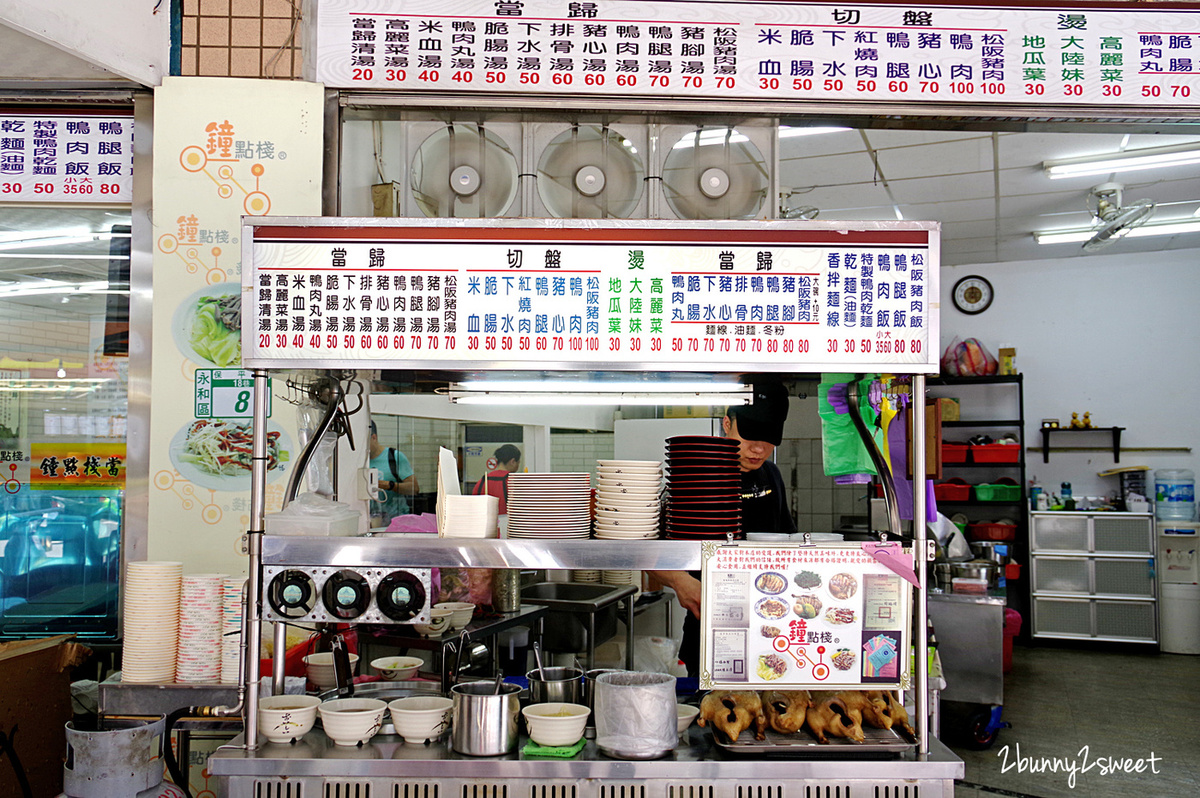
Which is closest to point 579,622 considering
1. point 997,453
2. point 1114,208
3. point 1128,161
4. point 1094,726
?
point 1094,726

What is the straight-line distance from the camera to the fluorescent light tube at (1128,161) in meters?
6.04

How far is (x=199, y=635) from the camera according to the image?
9.00 feet

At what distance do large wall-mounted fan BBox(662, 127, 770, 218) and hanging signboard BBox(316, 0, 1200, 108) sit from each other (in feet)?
0.68

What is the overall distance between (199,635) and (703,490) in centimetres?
177

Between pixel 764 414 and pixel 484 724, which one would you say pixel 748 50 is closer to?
pixel 764 414

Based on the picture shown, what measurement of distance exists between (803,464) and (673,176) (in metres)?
7.41

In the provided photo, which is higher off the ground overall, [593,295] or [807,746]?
[593,295]

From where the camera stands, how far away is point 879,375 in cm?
243

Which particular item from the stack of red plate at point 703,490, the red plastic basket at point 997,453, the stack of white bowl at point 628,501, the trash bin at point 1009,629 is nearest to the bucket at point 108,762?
the stack of white bowl at point 628,501

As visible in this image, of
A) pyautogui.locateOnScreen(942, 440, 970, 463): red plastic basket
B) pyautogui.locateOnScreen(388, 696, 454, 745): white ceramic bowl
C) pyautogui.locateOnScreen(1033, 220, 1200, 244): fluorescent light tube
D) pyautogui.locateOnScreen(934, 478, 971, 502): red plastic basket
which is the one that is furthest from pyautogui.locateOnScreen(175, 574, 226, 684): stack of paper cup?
pyautogui.locateOnScreen(1033, 220, 1200, 244): fluorescent light tube

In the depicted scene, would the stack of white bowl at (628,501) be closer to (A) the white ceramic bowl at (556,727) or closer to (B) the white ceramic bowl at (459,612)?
(A) the white ceramic bowl at (556,727)

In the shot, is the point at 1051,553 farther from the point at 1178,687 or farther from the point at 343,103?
the point at 343,103

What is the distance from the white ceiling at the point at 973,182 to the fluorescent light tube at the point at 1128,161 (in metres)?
0.09

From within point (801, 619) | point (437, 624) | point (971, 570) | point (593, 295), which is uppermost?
point (593, 295)
